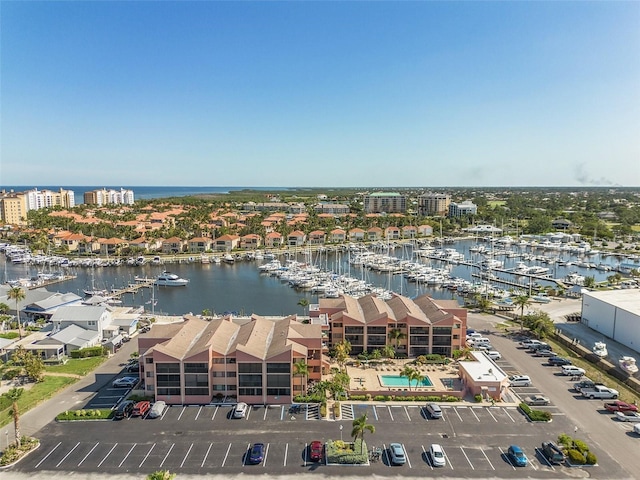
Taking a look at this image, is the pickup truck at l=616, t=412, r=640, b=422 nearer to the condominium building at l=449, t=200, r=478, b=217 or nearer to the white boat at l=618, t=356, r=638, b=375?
the white boat at l=618, t=356, r=638, b=375

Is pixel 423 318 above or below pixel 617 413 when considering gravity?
above

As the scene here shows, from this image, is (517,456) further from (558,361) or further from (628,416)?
(558,361)

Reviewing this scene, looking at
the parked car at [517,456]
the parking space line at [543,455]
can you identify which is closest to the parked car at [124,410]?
the parked car at [517,456]

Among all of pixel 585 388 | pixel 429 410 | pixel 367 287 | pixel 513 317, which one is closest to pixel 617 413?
pixel 585 388

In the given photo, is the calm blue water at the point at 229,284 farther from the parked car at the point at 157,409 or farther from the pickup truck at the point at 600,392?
the pickup truck at the point at 600,392

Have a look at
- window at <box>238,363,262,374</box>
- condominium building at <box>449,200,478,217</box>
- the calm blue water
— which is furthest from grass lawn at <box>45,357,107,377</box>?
condominium building at <box>449,200,478,217</box>

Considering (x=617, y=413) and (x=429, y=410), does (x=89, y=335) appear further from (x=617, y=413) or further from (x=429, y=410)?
(x=617, y=413)
